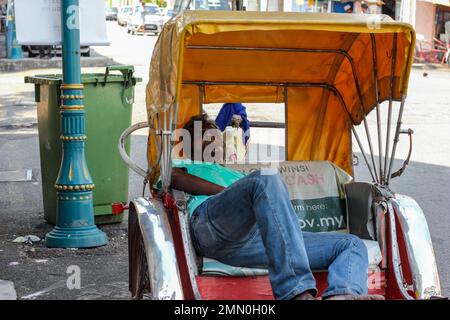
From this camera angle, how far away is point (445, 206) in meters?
8.55

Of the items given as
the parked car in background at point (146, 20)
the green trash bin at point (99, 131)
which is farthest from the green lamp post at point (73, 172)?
the parked car in background at point (146, 20)

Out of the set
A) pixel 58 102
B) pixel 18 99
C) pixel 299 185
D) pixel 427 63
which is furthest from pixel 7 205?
pixel 427 63

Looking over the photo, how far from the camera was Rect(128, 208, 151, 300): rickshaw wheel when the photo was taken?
459cm

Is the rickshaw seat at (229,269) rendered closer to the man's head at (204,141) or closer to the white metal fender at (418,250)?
the white metal fender at (418,250)

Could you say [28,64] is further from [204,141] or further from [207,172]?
[207,172]

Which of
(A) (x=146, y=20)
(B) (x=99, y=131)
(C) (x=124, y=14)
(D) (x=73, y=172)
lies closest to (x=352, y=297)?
(D) (x=73, y=172)

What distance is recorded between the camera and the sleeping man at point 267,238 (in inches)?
153

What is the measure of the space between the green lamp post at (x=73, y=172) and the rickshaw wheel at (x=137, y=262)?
1.82 meters

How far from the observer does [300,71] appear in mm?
5523

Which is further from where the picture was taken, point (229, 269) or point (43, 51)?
point (43, 51)

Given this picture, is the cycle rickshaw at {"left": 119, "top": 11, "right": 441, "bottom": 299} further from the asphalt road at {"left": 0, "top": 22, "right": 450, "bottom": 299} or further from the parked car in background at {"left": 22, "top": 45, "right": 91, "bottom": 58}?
the parked car in background at {"left": 22, "top": 45, "right": 91, "bottom": 58}

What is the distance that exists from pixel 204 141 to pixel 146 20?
41.4 m
